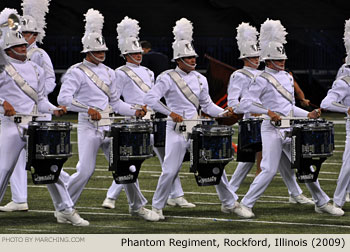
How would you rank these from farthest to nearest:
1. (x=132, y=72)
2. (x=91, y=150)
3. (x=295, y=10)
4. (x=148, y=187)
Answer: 1. (x=295, y=10)
2. (x=148, y=187)
3. (x=132, y=72)
4. (x=91, y=150)

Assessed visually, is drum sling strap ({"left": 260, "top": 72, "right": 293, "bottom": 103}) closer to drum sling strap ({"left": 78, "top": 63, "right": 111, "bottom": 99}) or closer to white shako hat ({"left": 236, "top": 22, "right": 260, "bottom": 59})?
drum sling strap ({"left": 78, "top": 63, "right": 111, "bottom": 99})

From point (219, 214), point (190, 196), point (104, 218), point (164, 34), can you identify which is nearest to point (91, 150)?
point (104, 218)

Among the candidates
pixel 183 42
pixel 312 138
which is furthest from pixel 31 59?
pixel 312 138

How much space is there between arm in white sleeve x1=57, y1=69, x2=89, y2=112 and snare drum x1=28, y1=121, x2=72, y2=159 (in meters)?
0.50

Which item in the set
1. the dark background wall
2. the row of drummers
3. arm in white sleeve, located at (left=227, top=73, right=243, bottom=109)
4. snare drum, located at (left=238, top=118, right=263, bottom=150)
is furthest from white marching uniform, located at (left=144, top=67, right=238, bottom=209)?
the dark background wall

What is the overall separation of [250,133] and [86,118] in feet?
6.19

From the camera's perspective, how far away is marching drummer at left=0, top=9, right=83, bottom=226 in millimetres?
10188

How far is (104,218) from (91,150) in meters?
0.74

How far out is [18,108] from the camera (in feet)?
33.8

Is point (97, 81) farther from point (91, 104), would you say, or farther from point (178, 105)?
point (178, 105)

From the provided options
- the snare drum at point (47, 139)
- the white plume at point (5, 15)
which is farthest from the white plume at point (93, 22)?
the snare drum at point (47, 139)

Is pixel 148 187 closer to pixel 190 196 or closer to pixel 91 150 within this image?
pixel 190 196

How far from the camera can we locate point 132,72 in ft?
41.5

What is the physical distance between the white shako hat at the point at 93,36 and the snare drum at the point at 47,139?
1085 millimetres
